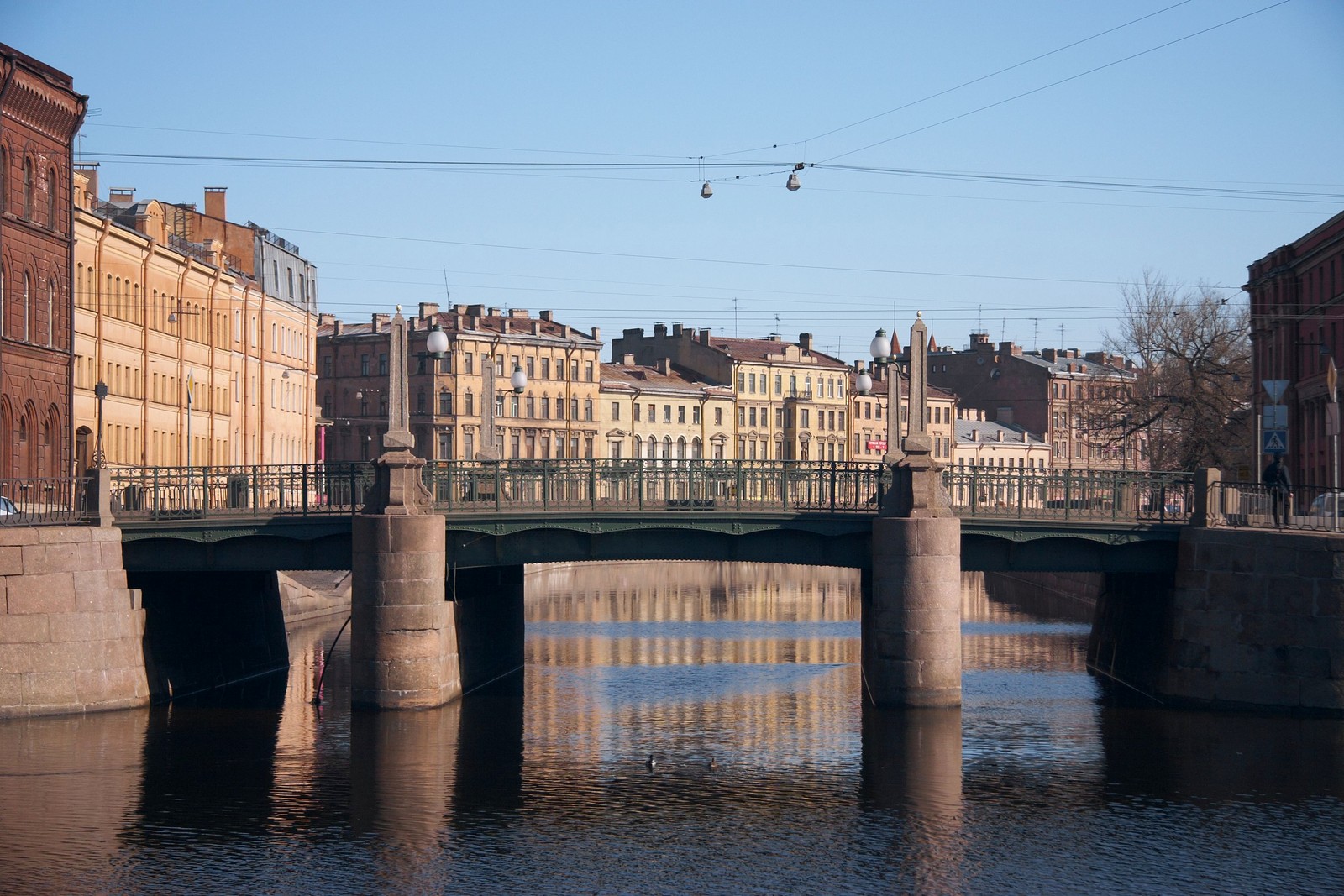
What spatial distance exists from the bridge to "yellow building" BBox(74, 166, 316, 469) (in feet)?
61.3

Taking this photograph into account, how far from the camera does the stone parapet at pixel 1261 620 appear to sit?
45469mm

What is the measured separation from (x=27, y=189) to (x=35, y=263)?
2.50 metres

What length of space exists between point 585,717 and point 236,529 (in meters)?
9.85

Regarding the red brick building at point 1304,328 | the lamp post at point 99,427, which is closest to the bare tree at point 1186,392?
the red brick building at point 1304,328

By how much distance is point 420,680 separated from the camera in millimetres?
47000

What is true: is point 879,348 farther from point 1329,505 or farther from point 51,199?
point 51,199

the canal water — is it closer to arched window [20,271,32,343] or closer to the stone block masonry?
the stone block masonry

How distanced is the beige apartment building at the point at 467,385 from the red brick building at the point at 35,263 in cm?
6857

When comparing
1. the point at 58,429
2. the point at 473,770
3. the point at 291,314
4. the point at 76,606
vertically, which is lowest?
the point at 473,770

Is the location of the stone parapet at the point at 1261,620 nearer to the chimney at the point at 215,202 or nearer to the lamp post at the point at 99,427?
the lamp post at the point at 99,427

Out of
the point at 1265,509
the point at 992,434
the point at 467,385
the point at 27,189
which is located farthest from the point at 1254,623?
the point at 992,434

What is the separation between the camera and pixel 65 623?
4597 cm

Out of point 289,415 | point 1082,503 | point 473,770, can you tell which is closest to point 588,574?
point 289,415

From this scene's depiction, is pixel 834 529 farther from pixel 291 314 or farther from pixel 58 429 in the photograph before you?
pixel 291 314
